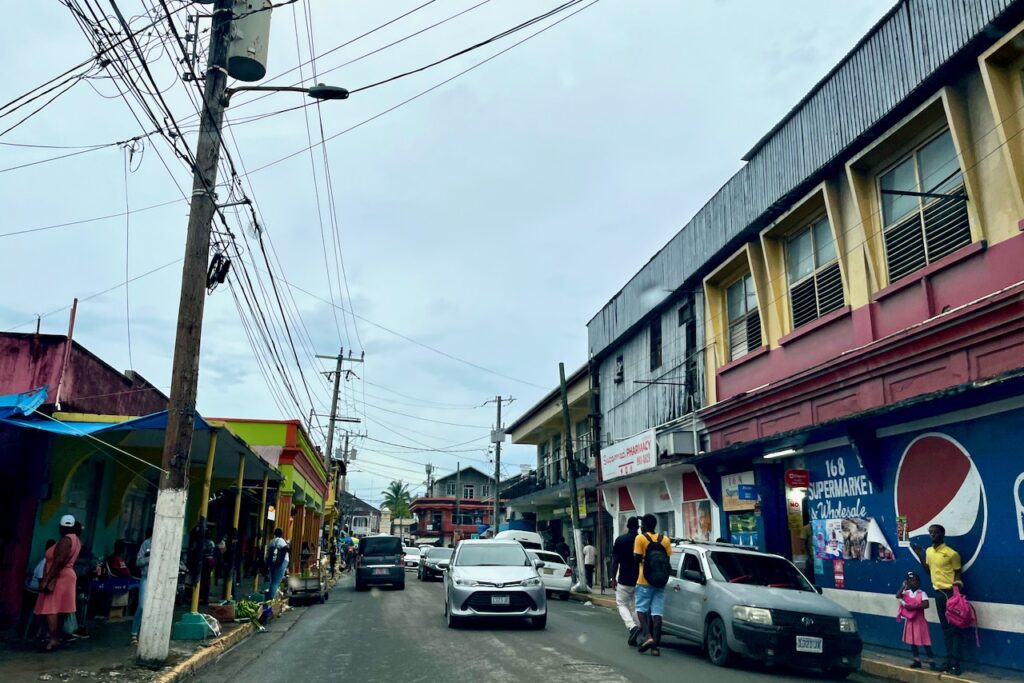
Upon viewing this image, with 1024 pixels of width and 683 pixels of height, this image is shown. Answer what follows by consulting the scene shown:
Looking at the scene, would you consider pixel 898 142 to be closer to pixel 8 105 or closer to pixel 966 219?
pixel 966 219

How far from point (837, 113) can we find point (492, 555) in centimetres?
995

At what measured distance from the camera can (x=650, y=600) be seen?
11.3m

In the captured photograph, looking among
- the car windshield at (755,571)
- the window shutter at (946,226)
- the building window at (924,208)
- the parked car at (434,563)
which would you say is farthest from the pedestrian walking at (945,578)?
the parked car at (434,563)

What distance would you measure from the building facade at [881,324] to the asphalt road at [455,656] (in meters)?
3.33

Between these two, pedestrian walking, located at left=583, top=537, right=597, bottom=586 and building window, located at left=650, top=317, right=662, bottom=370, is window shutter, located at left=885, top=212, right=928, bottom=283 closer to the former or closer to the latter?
building window, located at left=650, top=317, right=662, bottom=370

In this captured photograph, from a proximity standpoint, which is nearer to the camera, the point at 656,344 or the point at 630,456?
the point at 630,456

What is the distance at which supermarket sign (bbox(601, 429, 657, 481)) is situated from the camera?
827 inches

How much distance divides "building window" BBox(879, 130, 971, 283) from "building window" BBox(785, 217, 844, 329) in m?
1.46

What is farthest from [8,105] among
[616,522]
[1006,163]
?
[616,522]

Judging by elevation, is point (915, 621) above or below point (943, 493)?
below

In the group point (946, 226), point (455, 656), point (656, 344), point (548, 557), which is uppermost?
point (656, 344)

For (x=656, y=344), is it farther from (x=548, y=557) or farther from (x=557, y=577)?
(x=557, y=577)

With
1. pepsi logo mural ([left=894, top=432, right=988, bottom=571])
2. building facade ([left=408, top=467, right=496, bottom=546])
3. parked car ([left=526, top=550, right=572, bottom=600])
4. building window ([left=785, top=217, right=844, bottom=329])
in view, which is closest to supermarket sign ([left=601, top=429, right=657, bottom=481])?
parked car ([left=526, top=550, right=572, bottom=600])

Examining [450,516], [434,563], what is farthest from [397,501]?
[434,563]
